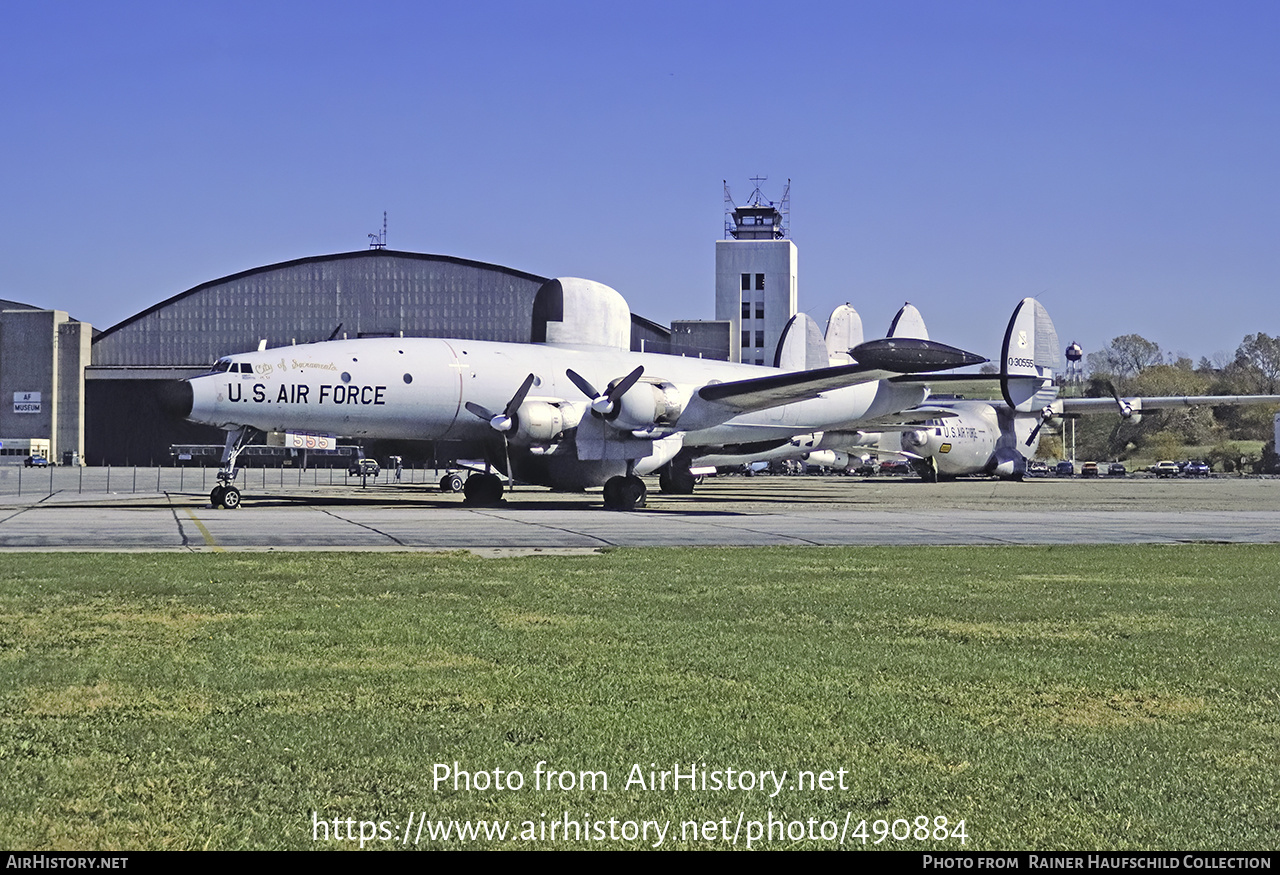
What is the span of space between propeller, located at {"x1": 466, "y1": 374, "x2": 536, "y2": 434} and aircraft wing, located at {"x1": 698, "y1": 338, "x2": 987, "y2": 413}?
5101 millimetres

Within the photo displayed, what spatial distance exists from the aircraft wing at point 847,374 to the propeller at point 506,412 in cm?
510

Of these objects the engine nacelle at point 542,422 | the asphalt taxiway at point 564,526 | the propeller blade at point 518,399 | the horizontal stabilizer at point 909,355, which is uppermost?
the horizontal stabilizer at point 909,355

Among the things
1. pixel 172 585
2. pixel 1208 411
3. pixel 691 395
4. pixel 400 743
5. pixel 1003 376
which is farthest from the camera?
pixel 1208 411

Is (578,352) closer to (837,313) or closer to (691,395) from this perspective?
(691,395)

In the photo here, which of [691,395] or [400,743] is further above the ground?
[691,395]

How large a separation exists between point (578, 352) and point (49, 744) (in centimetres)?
3034

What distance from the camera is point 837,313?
48969mm

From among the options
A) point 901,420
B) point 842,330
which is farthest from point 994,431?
point 901,420

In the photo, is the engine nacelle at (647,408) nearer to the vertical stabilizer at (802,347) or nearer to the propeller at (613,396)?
the propeller at (613,396)

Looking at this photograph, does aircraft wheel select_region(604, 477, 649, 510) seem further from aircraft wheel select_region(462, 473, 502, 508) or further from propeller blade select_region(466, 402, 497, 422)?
propeller blade select_region(466, 402, 497, 422)

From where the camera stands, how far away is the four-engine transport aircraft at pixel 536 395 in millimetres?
29750

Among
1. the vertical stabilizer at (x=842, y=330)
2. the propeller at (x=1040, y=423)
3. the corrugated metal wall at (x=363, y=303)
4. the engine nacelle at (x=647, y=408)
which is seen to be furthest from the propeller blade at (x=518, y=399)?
the corrugated metal wall at (x=363, y=303)

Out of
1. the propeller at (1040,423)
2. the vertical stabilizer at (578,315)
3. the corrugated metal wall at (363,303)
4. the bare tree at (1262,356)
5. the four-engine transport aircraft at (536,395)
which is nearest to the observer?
the four-engine transport aircraft at (536,395)
